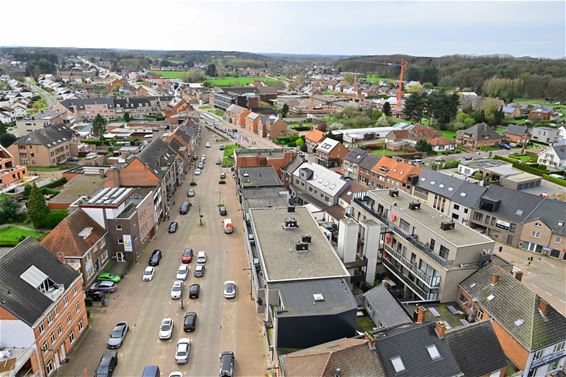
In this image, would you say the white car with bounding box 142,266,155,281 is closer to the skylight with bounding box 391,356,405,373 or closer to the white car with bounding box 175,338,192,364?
the white car with bounding box 175,338,192,364

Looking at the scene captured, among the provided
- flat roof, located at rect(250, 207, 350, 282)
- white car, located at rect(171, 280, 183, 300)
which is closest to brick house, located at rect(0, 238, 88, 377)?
white car, located at rect(171, 280, 183, 300)

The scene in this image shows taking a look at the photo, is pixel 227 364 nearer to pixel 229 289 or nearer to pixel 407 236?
pixel 229 289

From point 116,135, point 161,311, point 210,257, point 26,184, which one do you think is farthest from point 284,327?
point 116,135

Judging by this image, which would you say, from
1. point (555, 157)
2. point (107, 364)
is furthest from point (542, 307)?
point (555, 157)

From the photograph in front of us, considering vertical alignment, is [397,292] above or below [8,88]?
below

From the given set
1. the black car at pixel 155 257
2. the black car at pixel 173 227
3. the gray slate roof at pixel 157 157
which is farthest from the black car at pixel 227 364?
the gray slate roof at pixel 157 157

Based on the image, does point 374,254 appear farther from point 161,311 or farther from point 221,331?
point 161,311
